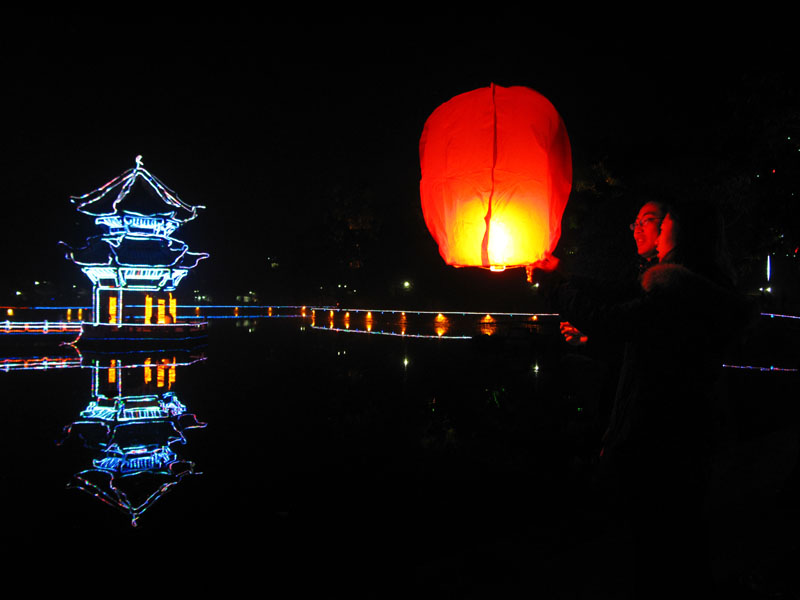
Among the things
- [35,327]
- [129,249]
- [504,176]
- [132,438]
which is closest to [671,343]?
[504,176]

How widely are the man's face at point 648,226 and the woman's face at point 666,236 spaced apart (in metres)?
0.03

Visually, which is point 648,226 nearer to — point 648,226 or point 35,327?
point 648,226

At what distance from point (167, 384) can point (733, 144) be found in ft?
35.9

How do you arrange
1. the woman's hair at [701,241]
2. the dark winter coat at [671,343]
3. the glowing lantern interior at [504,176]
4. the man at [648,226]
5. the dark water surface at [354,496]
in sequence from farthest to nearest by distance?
the dark water surface at [354,496], the glowing lantern interior at [504,176], the man at [648,226], the woman's hair at [701,241], the dark winter coat at [671,343]

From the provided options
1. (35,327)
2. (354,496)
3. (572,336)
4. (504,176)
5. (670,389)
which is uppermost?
(504,176)

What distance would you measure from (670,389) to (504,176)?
1183 mm

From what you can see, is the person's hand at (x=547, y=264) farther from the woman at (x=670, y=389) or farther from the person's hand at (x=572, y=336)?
the person's hand at (x=572, y=336)

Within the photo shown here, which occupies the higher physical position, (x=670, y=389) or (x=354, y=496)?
(x=670, y=389)

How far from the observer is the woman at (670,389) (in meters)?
1.99

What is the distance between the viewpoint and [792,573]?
9.91 ft

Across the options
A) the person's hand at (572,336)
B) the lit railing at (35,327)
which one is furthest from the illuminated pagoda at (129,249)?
the person's hand at (572,336)

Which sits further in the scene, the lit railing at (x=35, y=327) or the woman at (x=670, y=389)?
the lit railing at (x=35, y=327)

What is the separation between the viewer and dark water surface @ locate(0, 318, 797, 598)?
336 centimetres

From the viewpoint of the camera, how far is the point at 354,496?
4914 millimetres
